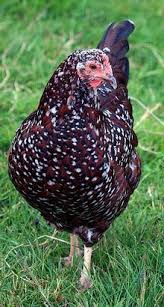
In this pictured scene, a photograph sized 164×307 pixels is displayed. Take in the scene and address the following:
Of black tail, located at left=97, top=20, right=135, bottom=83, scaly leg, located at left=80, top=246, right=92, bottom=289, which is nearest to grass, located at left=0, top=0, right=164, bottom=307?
scaly leg, located at left=80, top=246, right=92, bottom=289

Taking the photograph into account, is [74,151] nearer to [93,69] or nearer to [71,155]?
[71,155]

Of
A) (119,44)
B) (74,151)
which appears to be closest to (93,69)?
(74,151)

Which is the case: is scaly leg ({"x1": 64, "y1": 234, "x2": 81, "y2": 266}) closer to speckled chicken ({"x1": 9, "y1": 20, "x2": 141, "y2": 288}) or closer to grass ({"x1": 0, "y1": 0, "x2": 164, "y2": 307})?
grass ({"x1": 0, "y1": 0, "x2": 164, "y2": 307})

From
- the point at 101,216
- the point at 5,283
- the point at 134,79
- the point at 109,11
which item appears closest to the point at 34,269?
the point at 5,283

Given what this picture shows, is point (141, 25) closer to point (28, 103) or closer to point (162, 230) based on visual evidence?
point (28, 103)

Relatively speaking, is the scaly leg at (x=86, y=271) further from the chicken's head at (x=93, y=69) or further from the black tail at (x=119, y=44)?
the black tail at (x=119, y=44)
